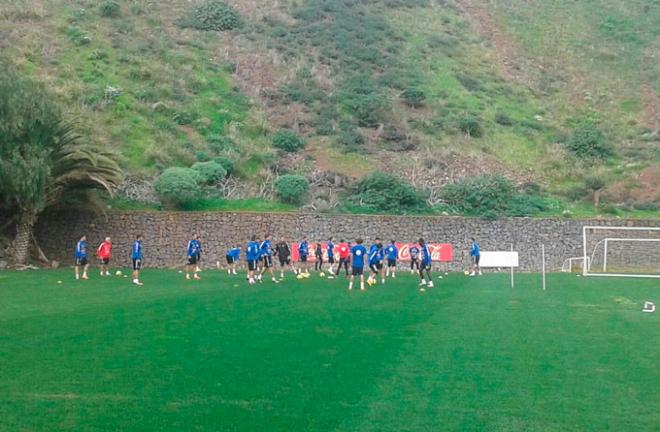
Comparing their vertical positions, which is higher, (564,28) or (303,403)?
(564,28)

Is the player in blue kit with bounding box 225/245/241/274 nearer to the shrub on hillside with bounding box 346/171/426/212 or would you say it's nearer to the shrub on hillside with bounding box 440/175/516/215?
the shrub on hillside with bounding box 346/171/426/212

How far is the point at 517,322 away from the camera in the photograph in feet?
60.0

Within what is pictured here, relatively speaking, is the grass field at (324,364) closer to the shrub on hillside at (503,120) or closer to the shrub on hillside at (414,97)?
the shrub on hillside at (503,120)

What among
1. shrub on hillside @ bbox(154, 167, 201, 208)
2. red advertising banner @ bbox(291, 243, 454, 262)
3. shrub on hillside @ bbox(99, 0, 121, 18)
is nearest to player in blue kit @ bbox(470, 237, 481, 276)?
red advertising banner @ bbox(291, 243, 454, 262)

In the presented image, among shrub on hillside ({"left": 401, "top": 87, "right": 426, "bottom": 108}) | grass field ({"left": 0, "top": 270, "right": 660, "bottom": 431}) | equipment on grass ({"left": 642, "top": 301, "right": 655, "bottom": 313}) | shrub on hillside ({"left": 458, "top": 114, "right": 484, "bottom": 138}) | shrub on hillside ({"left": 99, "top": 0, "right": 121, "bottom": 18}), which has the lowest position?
grass field ({"left": 0, "top": 270, "right": 660, "bottom": 431})

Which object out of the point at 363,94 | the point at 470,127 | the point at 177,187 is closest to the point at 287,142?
the point at 363,94

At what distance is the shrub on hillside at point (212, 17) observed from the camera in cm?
6575

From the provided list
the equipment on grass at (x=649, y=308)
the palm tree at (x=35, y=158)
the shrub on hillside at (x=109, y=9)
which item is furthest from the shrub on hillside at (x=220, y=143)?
the equipment on grass at (x=649, y=308)

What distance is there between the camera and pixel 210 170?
145ft

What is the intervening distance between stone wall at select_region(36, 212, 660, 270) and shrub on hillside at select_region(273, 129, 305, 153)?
10141 millimetres

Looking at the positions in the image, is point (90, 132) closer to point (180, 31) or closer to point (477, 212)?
point (477, 212)

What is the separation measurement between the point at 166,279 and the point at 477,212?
17764mm

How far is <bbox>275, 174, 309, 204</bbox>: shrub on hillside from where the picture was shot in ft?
144

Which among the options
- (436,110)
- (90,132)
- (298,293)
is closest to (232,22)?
(436,110)
